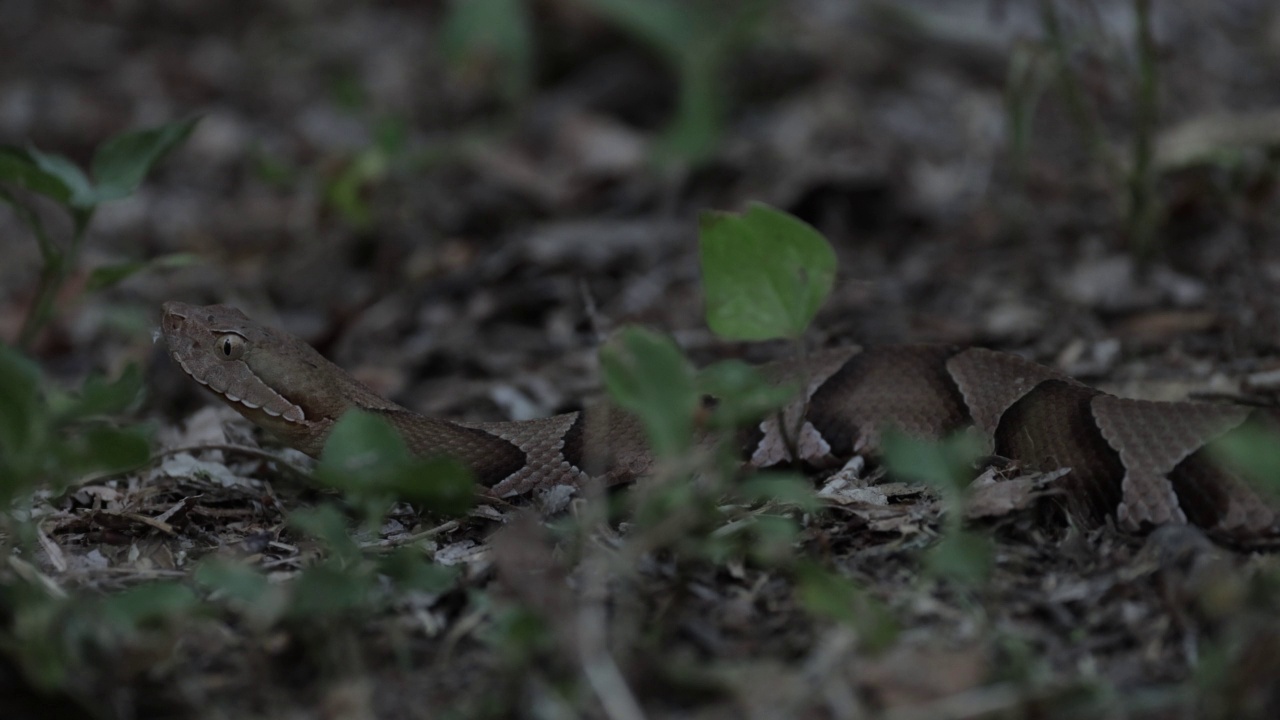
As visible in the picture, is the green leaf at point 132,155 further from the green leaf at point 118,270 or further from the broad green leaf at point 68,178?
the green leaf at point 118,270

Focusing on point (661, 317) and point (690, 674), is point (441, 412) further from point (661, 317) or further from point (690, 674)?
point (690, 674)

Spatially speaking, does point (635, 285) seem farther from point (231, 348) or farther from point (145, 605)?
point (145, 605)

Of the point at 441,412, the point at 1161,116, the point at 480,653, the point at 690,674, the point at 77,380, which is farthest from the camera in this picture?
the point at 1161,116

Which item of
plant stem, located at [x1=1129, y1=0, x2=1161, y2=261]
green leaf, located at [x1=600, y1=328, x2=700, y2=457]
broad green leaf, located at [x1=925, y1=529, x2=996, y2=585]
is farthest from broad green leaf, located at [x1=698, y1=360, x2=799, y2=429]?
plant stem, located at [x1=1129, y1=0, x2=1161, y2=261]

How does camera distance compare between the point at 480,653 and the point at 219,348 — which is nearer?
the point at 480,653

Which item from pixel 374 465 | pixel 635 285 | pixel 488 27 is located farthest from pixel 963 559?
pixel 488 27

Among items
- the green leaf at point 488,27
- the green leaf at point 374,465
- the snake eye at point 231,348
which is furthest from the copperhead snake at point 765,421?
the green leaf at point 488,27

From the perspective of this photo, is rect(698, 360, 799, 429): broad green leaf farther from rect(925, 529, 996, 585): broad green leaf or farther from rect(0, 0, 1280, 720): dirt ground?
rect(925, 529, 996, 585): broad green leaf

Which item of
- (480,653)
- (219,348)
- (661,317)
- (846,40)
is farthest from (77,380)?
(846,40)
